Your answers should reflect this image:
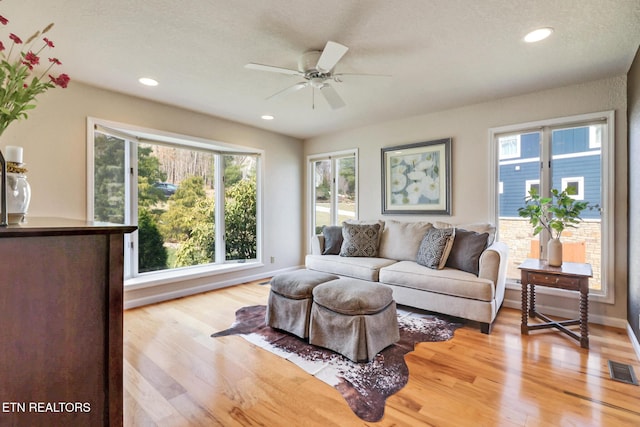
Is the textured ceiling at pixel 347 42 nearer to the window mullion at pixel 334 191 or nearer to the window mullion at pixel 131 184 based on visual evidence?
the window mullion at pixel 131 184

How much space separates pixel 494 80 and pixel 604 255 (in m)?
2.09

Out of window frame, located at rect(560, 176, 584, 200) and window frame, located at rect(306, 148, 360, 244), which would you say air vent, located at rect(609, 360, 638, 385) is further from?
window frame, located at rect(306, 148, 360, 244)

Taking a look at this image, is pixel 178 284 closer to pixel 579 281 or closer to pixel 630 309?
pixel 579 281

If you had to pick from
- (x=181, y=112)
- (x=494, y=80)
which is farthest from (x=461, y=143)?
(x=181, y=112)

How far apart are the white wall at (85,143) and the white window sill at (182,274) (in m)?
0.08

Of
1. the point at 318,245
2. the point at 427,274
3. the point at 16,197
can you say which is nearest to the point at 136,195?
the point at 318,245

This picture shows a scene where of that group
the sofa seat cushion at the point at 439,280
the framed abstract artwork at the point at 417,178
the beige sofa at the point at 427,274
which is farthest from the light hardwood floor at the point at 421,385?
the framed abstract artwork at the point at 417,178

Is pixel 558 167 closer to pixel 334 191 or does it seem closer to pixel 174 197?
pixel 334 191

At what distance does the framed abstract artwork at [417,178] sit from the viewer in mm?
3933

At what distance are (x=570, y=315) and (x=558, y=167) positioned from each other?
1589 mm

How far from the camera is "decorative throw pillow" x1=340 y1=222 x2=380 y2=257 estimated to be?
396 cm

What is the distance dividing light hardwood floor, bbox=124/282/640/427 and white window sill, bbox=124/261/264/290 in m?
0.83

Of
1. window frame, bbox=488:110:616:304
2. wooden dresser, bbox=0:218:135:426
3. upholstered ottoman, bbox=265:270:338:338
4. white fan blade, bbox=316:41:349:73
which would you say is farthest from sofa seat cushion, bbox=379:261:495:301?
wooden dresser, bbox=0:218:135:426

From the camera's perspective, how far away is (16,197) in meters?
1.18
